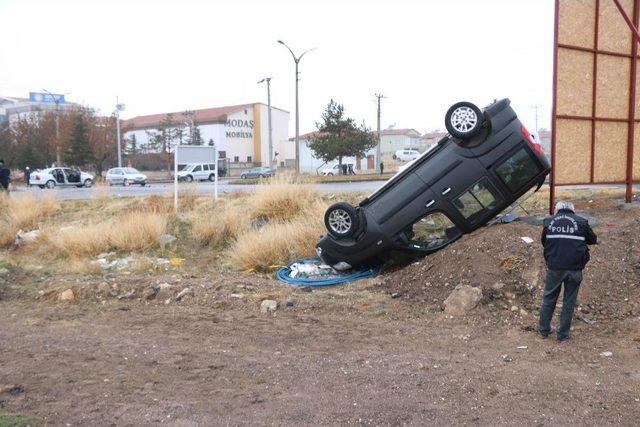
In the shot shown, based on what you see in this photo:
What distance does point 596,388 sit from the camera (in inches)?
167

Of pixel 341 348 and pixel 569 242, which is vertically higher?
pixel 569 242

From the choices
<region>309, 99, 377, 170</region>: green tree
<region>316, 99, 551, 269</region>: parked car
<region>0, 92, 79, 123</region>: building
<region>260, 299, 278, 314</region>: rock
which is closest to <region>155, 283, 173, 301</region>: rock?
<region>260, 299, 278, 314</region>: rock

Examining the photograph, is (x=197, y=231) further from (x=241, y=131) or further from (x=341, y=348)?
(x=241, y=131)

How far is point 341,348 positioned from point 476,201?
3.62 metres

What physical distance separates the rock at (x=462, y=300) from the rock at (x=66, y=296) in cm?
460

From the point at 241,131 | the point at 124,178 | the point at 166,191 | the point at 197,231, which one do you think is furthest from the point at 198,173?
the point at 241,131

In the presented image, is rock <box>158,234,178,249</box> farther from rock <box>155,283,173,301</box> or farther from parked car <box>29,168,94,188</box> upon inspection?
parked car <box>29,168,94,188</box>

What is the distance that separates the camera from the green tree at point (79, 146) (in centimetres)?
5056

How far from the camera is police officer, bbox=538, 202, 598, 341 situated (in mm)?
5277

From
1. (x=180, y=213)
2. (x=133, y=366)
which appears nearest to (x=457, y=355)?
(x=133, y=366)

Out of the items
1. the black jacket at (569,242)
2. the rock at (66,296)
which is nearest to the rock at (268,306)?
the rock at (66,296)

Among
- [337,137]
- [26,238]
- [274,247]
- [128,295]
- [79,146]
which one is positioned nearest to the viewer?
[128,295]

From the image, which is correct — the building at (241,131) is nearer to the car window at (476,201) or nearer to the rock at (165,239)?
the rock at (165,239)

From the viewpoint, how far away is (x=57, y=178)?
112ft
